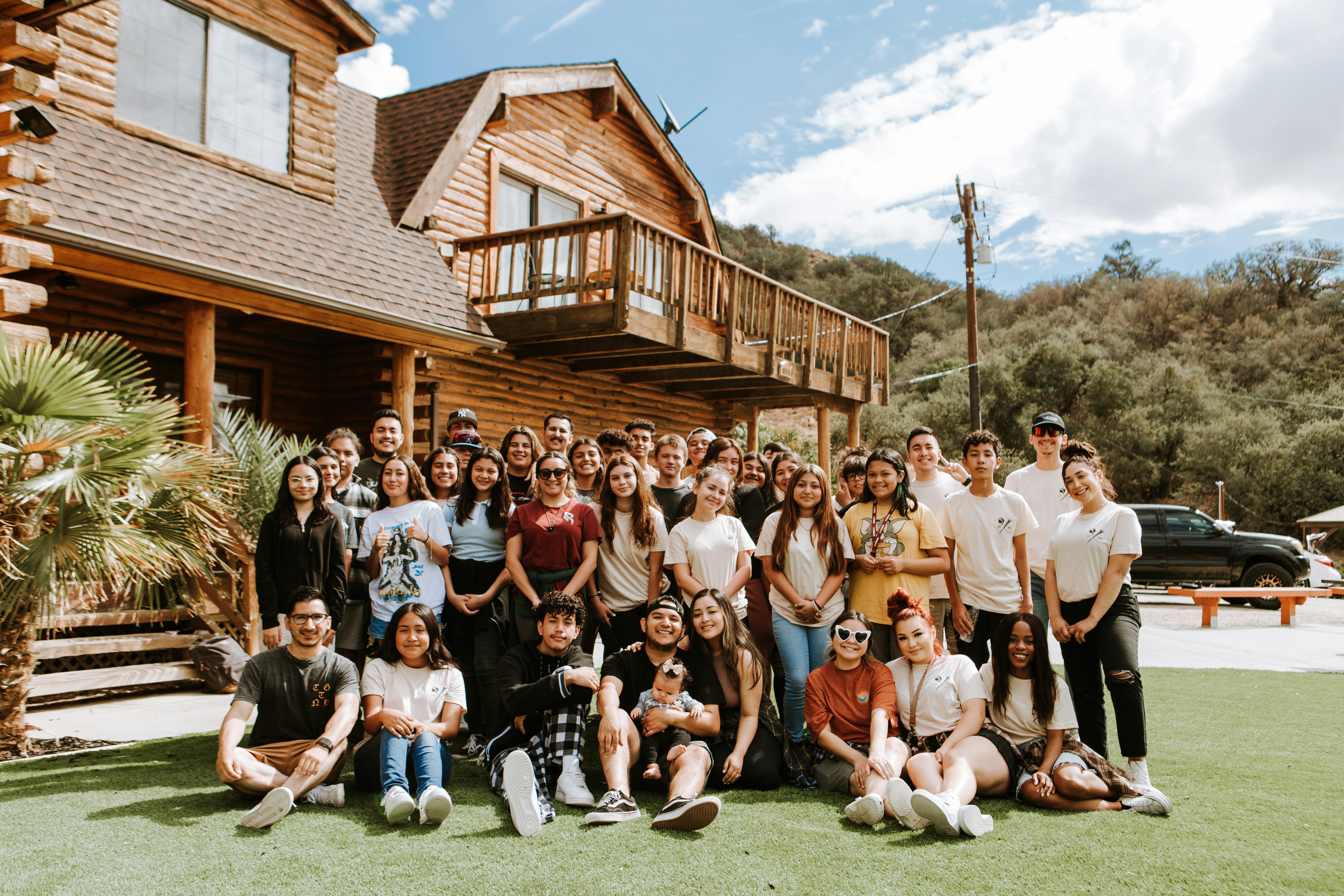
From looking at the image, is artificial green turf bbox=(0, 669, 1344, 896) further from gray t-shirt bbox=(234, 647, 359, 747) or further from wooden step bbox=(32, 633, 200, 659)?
wooden step bbox=(32, 633, 200, 659)

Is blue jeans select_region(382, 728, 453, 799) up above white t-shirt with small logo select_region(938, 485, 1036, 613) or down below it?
below

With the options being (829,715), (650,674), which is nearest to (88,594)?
(650,674)

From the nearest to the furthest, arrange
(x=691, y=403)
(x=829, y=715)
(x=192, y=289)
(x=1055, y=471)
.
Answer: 1. (x=829, y=715)
2. (x=1055, y=471)
3. (x=192, y=289)
4. (x=691, y=403)

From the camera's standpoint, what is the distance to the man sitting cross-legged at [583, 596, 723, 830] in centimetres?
340

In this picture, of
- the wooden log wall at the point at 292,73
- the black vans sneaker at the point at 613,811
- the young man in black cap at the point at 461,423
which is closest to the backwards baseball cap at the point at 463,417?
the young man in black cap at the point at 461,423

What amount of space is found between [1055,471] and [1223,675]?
162 inches

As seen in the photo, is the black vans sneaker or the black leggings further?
the black leggings

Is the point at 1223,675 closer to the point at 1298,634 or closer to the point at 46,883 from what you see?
the point at 1298,634

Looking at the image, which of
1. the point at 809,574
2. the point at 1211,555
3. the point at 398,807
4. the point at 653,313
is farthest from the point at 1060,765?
the point at 1211,555

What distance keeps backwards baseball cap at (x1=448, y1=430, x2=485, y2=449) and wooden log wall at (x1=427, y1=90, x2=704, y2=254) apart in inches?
194

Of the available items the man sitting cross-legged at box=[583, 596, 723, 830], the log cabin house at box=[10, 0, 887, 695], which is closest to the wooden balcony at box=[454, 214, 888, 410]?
the log cabin house at box=[10, 0, 887, 695]

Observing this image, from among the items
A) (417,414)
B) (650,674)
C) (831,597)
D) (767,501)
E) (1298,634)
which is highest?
(417,414)

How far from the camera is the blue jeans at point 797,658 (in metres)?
4.35

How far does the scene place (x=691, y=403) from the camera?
44.2ft
